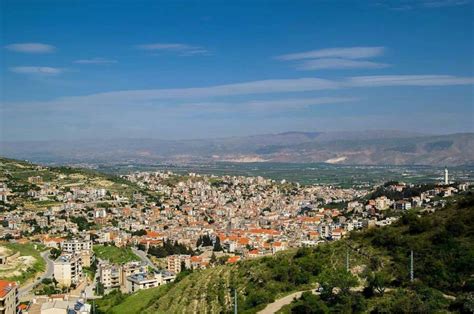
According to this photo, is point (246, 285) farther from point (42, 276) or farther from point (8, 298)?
point (42, 276)

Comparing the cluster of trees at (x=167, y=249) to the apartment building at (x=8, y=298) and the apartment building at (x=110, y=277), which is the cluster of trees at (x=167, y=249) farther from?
the apartment building at (x=8, y=298)

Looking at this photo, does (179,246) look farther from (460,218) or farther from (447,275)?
(447,275)

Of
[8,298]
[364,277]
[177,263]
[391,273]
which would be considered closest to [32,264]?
[177,263]

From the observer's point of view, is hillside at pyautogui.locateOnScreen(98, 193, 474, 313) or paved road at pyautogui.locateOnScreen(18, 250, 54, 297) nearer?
hillside at pyautogui.locateOnScreen(98, 193, 474, 313)

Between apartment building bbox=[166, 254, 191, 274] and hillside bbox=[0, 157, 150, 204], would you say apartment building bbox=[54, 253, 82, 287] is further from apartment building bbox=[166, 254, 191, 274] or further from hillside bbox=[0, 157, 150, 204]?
hillside bbox=[0, 157, 150, 204]

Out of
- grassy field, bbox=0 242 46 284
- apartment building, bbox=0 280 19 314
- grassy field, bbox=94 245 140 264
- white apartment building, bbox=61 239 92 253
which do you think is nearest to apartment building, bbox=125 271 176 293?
grassy field, bbox=0 242 46 284

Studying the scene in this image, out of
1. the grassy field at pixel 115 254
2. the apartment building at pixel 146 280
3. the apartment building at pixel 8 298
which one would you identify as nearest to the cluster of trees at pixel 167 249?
the grassy field at pixel 115 254
